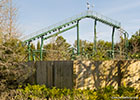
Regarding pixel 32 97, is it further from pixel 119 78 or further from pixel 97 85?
pixel 119 78

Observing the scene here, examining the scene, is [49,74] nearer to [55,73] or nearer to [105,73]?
[55,73]

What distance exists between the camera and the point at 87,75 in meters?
6.40

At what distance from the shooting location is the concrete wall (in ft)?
21.0

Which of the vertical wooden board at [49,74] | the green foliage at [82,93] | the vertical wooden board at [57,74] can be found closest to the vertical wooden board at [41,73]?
the vertical wooden board at [49,74]

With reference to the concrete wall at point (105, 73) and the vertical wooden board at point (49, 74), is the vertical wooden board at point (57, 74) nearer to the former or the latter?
the vertical wooden board at point (49, 74)

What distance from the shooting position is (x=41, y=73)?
27.4 feet

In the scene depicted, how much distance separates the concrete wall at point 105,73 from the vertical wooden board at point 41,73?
229 cm

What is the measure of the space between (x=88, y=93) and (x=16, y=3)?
50.5 ft

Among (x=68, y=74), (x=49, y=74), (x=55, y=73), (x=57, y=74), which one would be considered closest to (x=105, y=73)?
(x=68, y=74)

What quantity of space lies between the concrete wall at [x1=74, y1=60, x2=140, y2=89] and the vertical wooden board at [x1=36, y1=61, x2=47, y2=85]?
2287 millimetres

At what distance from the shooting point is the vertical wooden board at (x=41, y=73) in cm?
818

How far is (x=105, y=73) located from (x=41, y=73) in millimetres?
3258

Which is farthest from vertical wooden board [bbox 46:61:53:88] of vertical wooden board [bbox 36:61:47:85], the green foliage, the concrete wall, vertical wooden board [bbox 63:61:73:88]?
the concrete wall

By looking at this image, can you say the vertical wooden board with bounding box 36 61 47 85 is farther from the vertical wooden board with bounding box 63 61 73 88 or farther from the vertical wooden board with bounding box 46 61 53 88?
the vertical wooden board with bounding box 63 61 73 88
